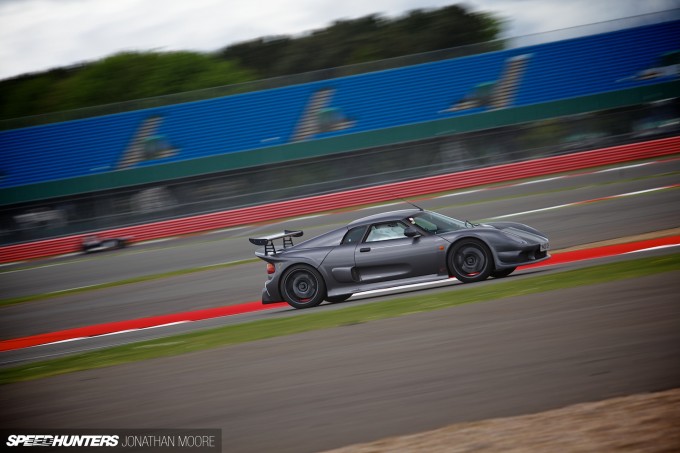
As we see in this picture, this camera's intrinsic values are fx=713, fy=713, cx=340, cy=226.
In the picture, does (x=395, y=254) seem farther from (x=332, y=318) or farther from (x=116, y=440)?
(x=116, y=440)

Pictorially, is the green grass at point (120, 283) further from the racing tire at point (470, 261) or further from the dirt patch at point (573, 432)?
the dirt patch at point (573, 432)

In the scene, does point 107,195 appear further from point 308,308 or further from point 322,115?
point 308,308

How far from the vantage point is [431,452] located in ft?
14.3

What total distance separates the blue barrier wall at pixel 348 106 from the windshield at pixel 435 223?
20.9 m

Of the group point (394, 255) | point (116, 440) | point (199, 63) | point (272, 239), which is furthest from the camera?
point (199, 63)

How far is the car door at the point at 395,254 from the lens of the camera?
9.83 m

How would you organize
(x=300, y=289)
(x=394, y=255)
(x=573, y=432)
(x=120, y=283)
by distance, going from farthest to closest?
1. (x=120, y=283)
2. (x=300, y=289)
3. (x=394, y=255)
4. (x=573, y=432)

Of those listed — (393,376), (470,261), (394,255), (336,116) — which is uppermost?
(336,116)

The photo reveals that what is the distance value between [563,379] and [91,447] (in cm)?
356

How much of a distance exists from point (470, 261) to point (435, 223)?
740mm

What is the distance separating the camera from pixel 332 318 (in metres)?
8.99

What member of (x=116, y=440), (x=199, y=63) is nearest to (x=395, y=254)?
(x=116, y=440)

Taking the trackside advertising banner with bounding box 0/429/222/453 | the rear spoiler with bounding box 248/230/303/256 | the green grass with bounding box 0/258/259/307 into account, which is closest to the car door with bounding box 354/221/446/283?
the rear spoiler with bounding box 248/230/303/256

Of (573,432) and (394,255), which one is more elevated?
(394,255)
